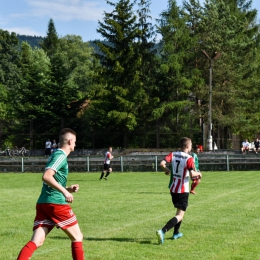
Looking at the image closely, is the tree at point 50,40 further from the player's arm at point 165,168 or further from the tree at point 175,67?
the player's arm at point 165,168

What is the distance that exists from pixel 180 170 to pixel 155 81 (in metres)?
47.9

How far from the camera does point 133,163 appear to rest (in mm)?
38969

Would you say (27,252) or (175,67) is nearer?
(27,252)

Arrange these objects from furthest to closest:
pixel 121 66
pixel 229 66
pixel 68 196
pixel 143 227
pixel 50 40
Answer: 1. pixel 50 40
2. pixel 229 66
3. pixel 121 66
4. pixel 143 227
5. pixel 68 196

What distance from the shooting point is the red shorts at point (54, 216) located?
23.2 feet

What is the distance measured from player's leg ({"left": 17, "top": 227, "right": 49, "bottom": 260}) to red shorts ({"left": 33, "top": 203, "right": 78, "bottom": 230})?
0.07 meters

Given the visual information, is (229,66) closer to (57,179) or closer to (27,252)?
(57,179)

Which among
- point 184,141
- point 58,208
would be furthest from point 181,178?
point 58,208

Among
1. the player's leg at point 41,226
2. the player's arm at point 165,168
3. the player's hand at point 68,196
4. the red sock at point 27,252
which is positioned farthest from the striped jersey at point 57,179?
the player's arm at point 165,168

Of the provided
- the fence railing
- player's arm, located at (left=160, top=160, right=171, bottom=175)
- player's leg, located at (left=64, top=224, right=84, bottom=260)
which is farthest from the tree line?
player's leg, located at (left=64, top=224, right=84, bottom=260)

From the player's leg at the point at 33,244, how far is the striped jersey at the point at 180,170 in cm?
371

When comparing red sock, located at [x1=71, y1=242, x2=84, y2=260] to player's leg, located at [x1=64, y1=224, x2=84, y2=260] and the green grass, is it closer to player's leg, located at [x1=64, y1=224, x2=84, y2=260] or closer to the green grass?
player's leg, located at [x1=64, y1=224, x2=84, y2=260]

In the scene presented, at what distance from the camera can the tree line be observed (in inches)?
2133

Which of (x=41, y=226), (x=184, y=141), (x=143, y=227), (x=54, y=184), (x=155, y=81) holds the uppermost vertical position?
(x=155, y=81)
